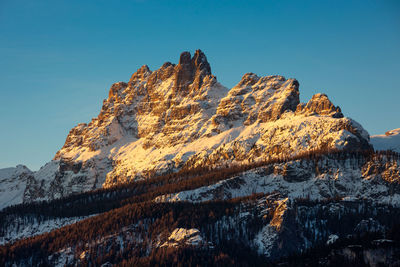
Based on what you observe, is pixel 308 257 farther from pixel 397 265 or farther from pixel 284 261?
pixel 397 265

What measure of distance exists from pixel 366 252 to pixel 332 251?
10.4m

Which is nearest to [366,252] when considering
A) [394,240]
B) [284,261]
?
[394,240]

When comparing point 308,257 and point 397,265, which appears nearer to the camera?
point 397,265

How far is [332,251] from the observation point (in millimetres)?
179750

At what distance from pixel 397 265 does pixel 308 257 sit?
26.8 m

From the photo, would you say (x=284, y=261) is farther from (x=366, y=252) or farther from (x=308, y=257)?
(x=366, y=252)

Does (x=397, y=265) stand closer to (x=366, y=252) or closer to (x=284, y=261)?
(x=366, y=252)

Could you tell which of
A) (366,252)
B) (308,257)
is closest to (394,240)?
(366,252)

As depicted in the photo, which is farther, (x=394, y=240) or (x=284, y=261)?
(x=284, y=261)

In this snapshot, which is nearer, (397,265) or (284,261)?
(397,265)

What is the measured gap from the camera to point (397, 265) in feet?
535

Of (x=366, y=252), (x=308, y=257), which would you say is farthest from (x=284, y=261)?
(x=366, y=252)

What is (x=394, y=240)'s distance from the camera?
173m

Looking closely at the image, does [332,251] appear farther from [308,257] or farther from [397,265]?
[397,265]
